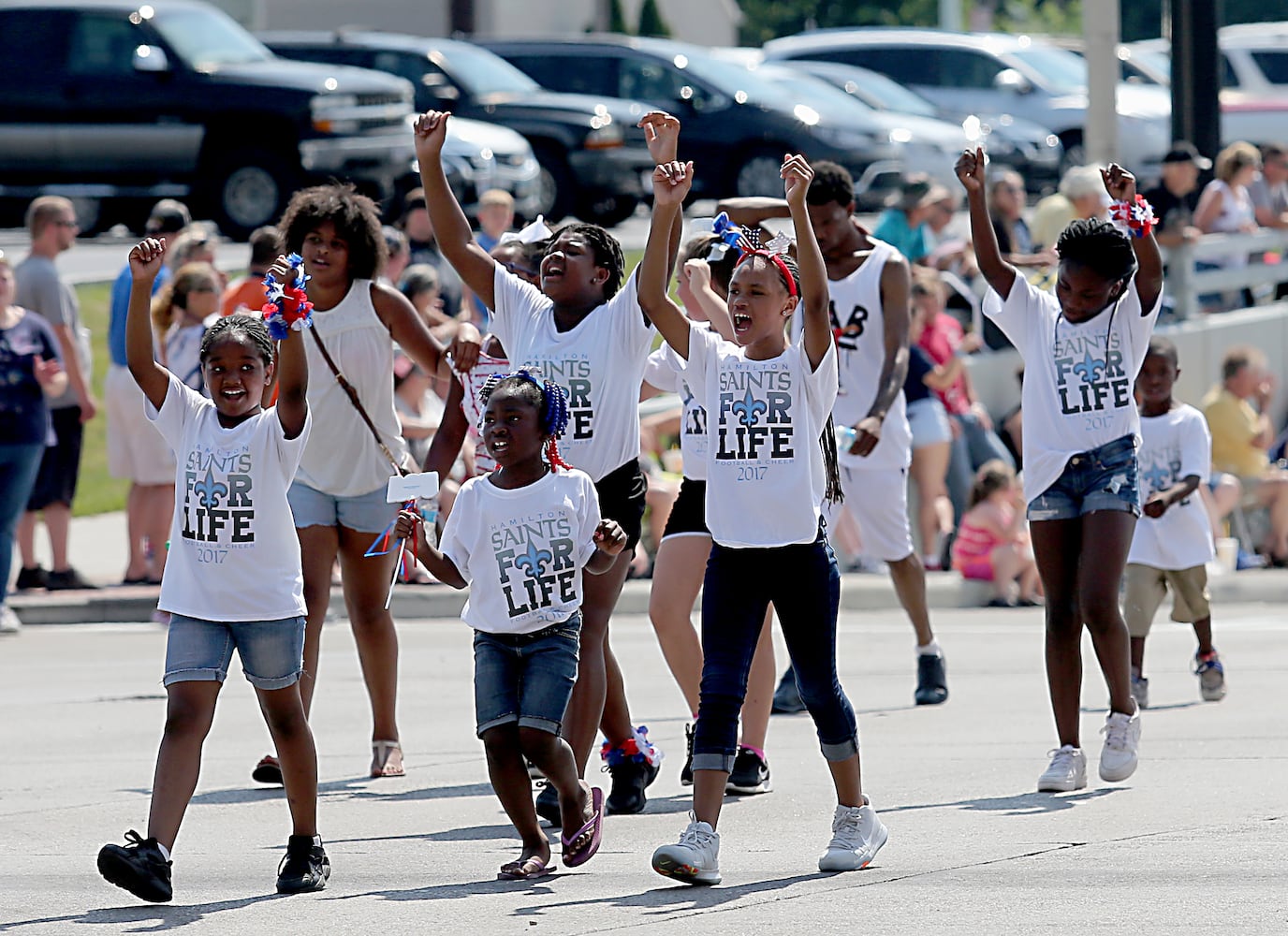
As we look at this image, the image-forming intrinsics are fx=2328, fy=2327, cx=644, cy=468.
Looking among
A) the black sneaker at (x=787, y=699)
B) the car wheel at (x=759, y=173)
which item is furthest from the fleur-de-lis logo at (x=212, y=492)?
the car wheel at (x=759, y=173)

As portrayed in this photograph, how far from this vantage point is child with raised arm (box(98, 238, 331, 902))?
253 inches

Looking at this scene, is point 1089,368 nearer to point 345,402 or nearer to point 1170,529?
point 1170,529

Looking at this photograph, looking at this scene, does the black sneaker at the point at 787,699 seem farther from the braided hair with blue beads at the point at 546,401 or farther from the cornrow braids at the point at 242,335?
the cornrow braids at the point at 242,335

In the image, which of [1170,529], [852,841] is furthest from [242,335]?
[1170,529]

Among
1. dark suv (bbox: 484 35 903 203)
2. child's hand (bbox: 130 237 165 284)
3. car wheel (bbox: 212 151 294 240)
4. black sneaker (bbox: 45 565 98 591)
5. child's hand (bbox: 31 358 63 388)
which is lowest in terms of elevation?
black sneaker (bbox: 45 565 98 591)

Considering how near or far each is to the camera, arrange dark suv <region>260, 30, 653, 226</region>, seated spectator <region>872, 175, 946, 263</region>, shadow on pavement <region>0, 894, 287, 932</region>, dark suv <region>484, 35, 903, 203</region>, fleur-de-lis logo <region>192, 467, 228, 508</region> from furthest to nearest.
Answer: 1. dark suv <region>484, 35, 903, 203</region>
2. dark suv <region>260, 30, 653, 226</region>
3. seated spectator <region>872, 175, 946, 263</region>
4. fleur-de-lis logo <region>192, 467, 228, 508</region>
5. shadow on pavement <region>0, 894, 287, 932</region>

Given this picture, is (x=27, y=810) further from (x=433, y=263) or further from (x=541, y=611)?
(x=433, y=263)

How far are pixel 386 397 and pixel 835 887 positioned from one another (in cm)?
269

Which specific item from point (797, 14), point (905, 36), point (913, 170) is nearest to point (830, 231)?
point (913, 170)

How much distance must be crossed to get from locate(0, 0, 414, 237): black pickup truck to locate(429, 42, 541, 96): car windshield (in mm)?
3003

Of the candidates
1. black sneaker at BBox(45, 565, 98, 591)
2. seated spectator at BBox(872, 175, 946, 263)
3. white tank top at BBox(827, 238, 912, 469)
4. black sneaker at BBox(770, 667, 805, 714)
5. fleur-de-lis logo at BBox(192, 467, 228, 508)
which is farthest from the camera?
seated spectator at BBox(872, 175, 946, 263)

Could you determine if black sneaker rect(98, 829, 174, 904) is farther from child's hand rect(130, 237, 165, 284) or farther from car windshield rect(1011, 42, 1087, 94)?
car windshield rect(1011, 42, 1087, 94)

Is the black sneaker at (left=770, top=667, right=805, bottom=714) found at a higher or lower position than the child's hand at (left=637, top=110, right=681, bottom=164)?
lower

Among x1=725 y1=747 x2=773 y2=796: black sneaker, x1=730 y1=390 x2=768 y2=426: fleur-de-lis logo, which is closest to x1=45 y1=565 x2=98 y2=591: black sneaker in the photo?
x1=725 y1=747 x2=773 y2=796: black sneaker
